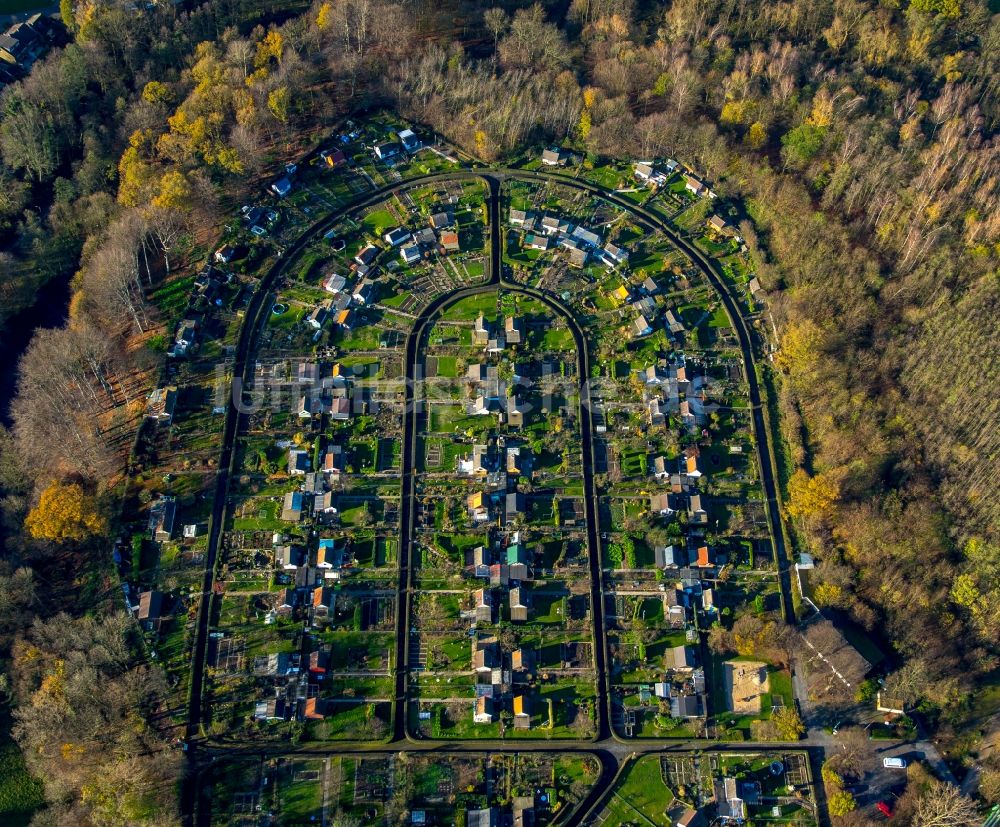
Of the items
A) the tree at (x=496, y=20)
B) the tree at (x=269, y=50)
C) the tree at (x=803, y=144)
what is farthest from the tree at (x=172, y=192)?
the tree at (x=803, y=144)

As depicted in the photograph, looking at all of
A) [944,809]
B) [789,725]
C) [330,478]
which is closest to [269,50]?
[330,478]

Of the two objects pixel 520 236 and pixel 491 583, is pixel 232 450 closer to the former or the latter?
pixel 491 583

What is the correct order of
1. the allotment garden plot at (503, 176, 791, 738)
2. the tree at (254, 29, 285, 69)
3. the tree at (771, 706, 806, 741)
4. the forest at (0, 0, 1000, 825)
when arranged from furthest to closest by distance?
1. the tree at (254, 29, 285, 69)
2. the forest at (0, 0, 1000, 825)
3. the allotment garden plot at (503, 176, 791, 738)
4. the tree at (771, 706, 806, 741)

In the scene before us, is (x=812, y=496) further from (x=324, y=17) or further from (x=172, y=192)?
(x=324, y=17)

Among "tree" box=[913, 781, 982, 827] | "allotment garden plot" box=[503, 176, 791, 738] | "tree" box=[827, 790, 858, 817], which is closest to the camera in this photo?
"tree" box=[913, 781, 982, 827]

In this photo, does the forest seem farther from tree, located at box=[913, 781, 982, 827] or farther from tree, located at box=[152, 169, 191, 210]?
tree, located at box=[913, 781, 982, 827]

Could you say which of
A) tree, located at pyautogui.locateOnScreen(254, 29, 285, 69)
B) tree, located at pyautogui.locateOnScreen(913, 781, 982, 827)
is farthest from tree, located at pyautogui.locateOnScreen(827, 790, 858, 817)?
tree, located at pyautogui.locateOnScreen(254, 29, 285, 69)

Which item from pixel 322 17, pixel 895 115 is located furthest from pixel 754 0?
pixel 322 17
